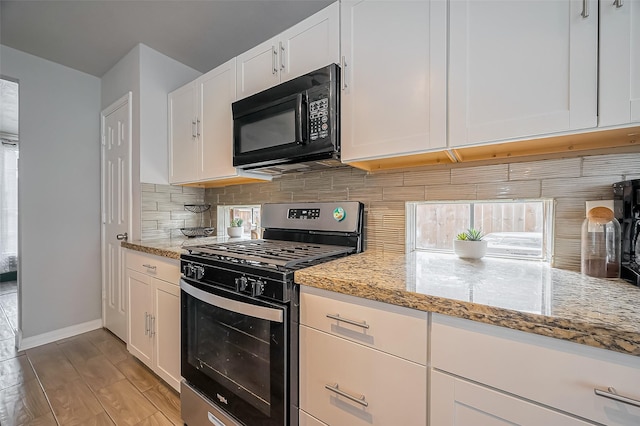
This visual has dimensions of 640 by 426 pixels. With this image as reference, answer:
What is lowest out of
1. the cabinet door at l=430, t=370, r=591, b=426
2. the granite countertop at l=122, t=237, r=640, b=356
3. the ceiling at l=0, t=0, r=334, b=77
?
the cabinet door at l=430, t=370, r=591, b=426

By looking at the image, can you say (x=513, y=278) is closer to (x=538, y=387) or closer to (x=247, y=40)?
(x=538, y=387)

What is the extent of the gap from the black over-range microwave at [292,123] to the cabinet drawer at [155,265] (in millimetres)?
752

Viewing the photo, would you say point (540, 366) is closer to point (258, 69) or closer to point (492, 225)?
point (492, 225)

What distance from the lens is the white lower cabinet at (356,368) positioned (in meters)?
0.79

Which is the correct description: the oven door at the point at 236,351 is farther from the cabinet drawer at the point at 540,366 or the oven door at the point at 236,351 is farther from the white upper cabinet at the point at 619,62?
the white upper cabinet at the point at 619,62

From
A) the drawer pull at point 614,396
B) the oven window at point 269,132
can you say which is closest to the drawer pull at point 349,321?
the drawer pull at point 614,396

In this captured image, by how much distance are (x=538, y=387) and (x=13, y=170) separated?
6.72 metres

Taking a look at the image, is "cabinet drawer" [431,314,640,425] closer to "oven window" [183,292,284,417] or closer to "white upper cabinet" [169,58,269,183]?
"oven window" [183,292,284,417]

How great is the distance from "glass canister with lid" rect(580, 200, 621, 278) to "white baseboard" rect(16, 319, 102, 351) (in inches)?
150

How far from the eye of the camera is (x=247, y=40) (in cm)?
214

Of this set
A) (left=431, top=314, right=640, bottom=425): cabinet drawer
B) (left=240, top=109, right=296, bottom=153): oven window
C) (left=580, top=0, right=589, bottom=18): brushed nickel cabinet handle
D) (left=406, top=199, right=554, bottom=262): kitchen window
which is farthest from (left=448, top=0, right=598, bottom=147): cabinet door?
(left=240, top=109, right=296, bottom=153): oven window

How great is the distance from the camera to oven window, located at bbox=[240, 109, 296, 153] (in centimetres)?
141

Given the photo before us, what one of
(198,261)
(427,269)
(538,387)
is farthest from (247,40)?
(538,387)

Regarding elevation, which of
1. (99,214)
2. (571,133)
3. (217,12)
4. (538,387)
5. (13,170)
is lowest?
(538,387)
